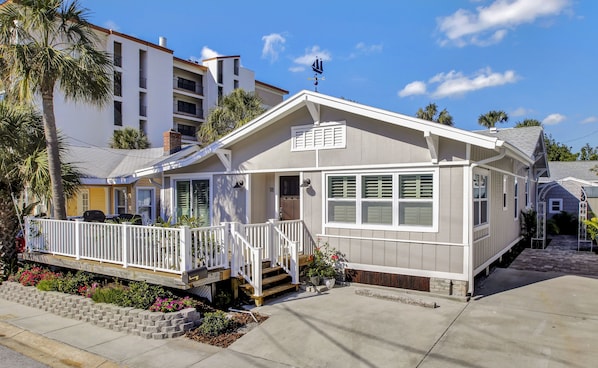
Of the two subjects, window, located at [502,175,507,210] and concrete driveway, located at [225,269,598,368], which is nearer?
concrete driveway, located at [225,269,598,368]

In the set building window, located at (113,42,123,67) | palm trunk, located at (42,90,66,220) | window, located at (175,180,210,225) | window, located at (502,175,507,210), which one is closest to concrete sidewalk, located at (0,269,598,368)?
palm trunk, located at (42,90,66,220)

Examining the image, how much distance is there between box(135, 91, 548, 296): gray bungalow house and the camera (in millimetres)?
7727

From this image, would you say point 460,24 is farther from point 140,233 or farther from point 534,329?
point 140,233

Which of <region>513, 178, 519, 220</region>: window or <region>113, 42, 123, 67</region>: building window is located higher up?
<region>113, 42, 123, 67</region>: building window

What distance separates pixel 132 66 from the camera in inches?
1364

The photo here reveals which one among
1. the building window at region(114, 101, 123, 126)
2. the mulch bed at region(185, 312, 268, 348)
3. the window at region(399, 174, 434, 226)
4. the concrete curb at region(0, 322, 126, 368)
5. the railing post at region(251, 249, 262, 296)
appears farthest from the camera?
the building window at region(114, 101, 123, 126)

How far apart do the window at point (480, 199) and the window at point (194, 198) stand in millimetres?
7236

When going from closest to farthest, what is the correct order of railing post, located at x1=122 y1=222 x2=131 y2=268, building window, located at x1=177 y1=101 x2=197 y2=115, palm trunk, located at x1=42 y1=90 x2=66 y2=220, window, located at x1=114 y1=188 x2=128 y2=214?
1. railing post, located at x1=122 y1=222 x2=131 y2=268
2. palm trunk, located at x1=42 y1=90 x2=66 y2=220
3. window, located at x1=114 y1=188 x2=128 y2=214
4. building window, located at x1=177 y1=101 x2=197 y2=115

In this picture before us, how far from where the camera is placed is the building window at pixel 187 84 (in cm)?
4122

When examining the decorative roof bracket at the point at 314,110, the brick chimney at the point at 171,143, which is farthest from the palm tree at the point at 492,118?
the decorative roof bracket at the point at 314,110

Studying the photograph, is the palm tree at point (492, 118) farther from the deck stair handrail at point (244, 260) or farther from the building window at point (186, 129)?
the deck stair handrail at point (244, 260)

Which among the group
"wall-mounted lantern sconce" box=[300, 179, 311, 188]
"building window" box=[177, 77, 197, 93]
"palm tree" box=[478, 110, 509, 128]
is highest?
"building window" box=[177, 77, 197, 93]

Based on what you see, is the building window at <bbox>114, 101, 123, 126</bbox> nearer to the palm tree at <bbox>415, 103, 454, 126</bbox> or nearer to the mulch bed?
the palm tree at <bbox>415, 103, 454, 126</bbox>

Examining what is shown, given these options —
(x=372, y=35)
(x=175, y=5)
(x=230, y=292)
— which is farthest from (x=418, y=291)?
(x=372, y=35)
